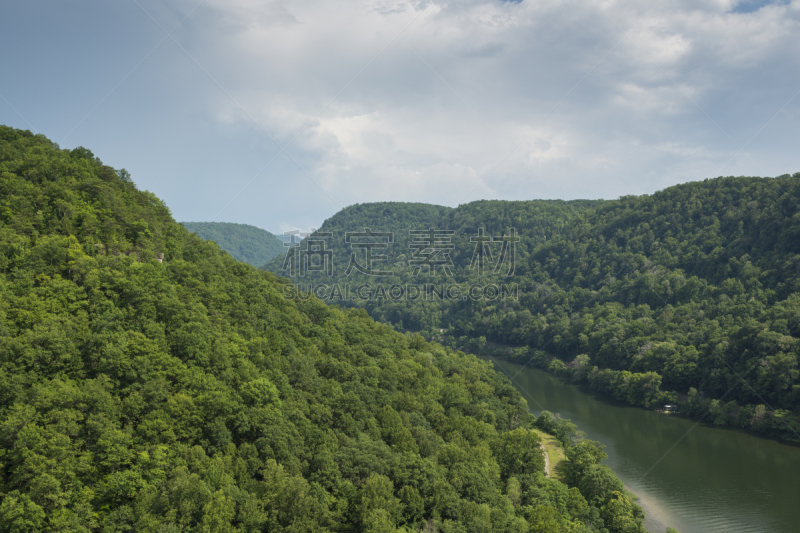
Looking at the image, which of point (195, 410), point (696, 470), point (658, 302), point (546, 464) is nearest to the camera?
point (195, 410)

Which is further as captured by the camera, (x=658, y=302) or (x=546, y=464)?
(x=658, y=302)

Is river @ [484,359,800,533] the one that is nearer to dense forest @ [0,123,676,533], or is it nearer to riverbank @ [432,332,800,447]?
riverbank @ [432,332,800,447]

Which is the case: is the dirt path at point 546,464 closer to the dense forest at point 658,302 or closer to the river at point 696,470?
the river at point 696,470

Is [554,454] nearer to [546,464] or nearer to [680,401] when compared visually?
[546,464]

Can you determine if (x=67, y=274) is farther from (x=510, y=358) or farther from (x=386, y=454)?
(x=510, y=358)

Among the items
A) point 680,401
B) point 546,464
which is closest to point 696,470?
point 546,464

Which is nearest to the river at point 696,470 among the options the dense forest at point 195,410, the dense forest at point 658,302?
the dense forest at point 658,302
